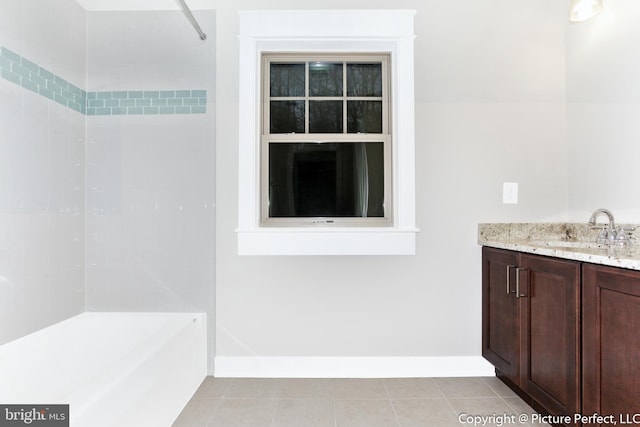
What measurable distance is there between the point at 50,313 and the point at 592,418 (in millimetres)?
2660

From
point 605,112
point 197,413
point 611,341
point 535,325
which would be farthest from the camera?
point 605,112

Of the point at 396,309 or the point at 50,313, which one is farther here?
the point at 396,309

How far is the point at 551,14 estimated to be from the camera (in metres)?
2.18

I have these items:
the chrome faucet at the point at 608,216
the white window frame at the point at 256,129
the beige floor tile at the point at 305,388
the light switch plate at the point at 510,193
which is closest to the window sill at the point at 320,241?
the white window frame at the point at 256,129

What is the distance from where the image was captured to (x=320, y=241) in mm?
2090

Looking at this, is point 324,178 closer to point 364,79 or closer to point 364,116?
point 364,116

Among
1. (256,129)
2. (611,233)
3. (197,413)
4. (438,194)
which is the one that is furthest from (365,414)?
(256,129)

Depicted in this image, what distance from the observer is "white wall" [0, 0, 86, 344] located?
1.67 metres

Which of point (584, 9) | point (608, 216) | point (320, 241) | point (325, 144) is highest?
point (584, 9)

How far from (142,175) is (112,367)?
1.14 meters

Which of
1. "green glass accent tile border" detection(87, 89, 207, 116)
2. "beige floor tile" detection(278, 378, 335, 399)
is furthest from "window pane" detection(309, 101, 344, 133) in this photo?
"beige floor tile" detection(278, 378, 335, 399)

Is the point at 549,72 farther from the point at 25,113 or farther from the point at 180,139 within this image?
the point at 25,113

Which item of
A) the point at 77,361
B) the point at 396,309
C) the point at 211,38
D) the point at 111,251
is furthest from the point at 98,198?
the point at 396,309

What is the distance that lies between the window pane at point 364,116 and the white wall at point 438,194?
0.27 metres
